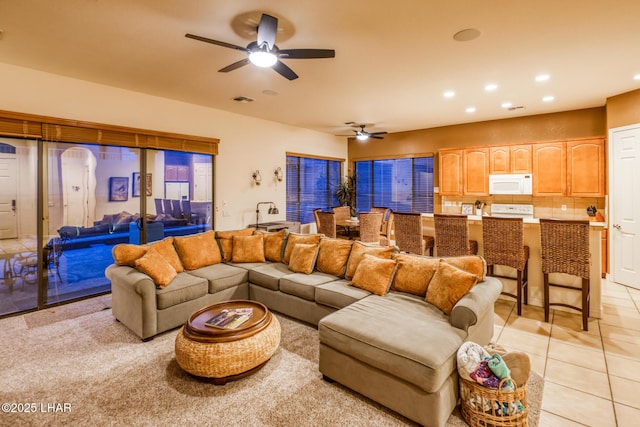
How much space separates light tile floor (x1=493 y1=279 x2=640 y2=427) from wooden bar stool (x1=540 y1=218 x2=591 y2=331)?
0.26 metres

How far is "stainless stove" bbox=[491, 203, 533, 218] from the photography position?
A: 20.7ft

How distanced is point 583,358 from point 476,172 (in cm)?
451

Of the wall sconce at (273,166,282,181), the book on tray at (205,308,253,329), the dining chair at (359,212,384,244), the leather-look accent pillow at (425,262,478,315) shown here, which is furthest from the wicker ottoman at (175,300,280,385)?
the wall sconce at (273,166,282,181)

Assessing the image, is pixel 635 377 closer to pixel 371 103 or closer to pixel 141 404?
pixel 141 404

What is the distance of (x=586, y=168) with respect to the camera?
5559 mm

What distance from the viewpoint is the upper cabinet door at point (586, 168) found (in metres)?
5.43

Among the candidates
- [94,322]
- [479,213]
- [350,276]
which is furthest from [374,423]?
[479,213]

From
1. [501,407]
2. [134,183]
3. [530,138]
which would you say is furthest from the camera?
[530,138]

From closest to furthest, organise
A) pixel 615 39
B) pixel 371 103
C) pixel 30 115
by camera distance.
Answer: pixel 615 39 → pixel 30 115 → pixel 371 103

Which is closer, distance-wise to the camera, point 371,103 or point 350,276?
point 350,276

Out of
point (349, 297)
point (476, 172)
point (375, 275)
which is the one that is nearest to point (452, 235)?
point (375, 275)

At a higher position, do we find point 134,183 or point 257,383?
point 134,183

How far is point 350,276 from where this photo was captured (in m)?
3.54

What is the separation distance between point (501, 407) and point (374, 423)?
2.57 feet
